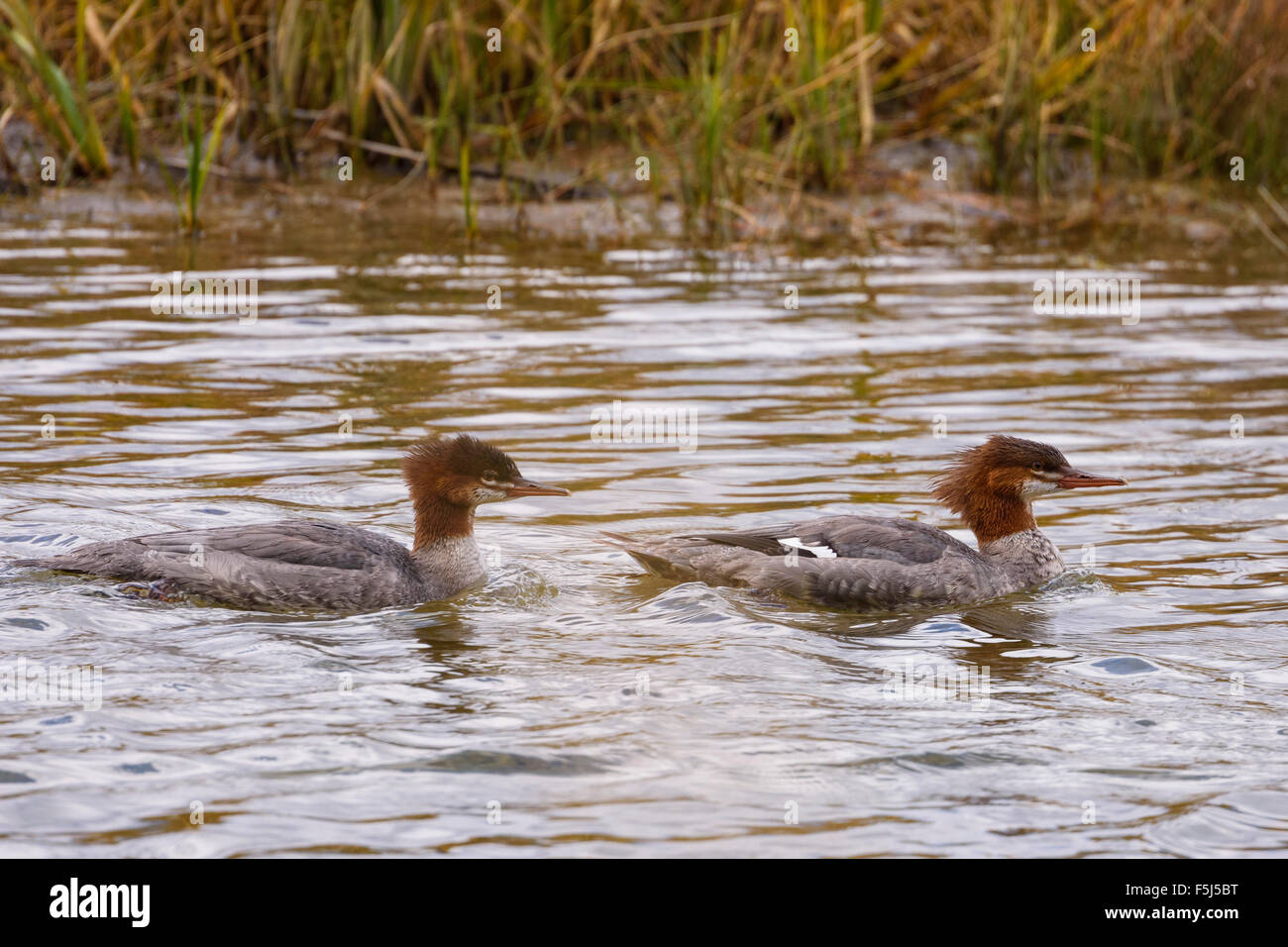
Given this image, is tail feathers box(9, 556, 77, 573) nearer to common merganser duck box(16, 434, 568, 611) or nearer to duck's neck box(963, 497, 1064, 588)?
common merganser duck box(16, 434, 568, 611)

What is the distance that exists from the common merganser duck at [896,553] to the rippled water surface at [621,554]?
121 mm

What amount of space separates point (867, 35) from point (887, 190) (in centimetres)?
143

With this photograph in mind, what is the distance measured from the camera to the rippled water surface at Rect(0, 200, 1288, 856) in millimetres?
5371

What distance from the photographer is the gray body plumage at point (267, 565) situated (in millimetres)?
7258

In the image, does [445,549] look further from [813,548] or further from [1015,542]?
[1015,542]

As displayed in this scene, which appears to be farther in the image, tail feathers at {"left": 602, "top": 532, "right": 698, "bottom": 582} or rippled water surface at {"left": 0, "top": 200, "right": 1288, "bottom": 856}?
tail feathers at {"left": 602, "top": 532, "right": 698, "bottom": 582}

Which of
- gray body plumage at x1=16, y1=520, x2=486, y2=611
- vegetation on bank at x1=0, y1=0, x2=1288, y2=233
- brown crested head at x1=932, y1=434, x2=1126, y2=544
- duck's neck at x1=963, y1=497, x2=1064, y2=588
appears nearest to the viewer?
gray body plumage at x1=16, y1=520, x2=486, y2=611

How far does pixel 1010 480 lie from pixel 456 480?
241cm

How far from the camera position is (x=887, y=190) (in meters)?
15.7

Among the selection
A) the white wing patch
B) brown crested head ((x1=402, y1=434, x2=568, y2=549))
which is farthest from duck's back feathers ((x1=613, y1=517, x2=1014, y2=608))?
brown crested head ((x1=402, y1=434, x2=568, y2=549))

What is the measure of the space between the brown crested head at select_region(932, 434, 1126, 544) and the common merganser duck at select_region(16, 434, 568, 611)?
6.19 ft
